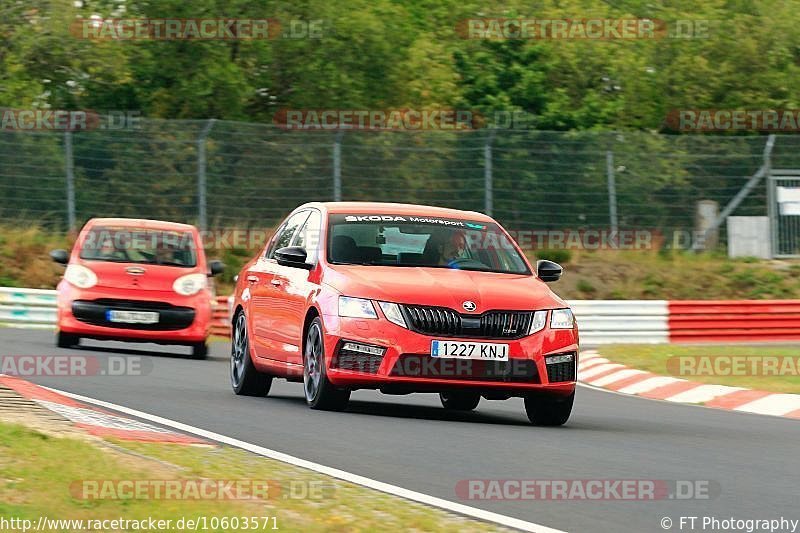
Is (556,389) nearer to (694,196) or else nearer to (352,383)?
(352,383)

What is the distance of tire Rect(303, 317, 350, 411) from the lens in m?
12.5

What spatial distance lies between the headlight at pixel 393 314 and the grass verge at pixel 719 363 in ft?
20.0

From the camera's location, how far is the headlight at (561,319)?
40.8 feet

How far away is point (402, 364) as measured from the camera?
1206cm

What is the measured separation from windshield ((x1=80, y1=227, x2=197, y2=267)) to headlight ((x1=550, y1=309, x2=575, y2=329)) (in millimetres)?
9139

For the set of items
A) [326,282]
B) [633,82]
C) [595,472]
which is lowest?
[595,472]

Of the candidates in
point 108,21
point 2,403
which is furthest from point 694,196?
point 2,403

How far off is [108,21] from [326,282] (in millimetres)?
26790

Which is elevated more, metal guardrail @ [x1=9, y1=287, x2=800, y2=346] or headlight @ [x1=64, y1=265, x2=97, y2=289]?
headlight @ [x1=64, y1=265, x2=97, y2=289]
